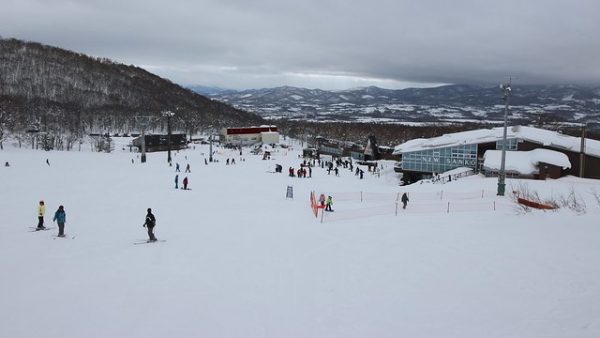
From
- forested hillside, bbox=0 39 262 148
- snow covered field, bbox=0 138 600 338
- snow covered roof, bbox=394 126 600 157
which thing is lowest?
snow covered field, bbox=0 138 600 338

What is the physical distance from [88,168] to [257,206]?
24221 mm

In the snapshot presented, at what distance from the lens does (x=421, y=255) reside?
1179 centimetres

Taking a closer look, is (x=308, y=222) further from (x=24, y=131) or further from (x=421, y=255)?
(x=24, y=131)

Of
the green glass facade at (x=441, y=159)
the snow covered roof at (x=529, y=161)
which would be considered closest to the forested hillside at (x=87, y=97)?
the green glass facade at (x=441, y=159)

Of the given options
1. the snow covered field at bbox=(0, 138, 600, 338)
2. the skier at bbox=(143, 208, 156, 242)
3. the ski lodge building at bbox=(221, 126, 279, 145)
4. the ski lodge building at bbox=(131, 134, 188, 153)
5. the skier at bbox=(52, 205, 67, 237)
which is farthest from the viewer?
the ski lodge building at bbox=(221, 126, 279, 145)

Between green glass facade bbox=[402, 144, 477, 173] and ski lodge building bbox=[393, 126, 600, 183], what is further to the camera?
green glass facade bbox=[402, 144, 477, 173]

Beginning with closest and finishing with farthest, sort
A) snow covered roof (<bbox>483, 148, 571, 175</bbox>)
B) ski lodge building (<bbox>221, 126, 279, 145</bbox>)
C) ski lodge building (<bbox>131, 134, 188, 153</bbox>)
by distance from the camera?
snow covered roof (<bbox>483, 148, 571, 175</bbox>), ski lodge building (<bbox>131, 134, 188, 153</bbox>), ski lodge building (<bbox>221, 126, 279, 145</bbox>)

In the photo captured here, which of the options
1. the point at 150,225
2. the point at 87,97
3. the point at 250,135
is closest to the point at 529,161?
the point at 150,225

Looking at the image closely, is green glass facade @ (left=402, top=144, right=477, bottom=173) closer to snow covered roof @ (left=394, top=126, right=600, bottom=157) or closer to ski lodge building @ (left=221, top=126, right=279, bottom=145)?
snow covered roof @ (left=394, top=126, right=600, bottom=157)

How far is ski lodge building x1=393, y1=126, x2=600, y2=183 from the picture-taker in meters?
32.7

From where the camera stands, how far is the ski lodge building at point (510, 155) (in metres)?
32.7

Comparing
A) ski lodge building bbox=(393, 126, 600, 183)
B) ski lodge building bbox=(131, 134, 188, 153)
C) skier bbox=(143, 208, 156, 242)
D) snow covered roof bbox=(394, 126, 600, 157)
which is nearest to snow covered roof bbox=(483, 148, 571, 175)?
ski lodge building bbox=(393, 126, 600, 183)

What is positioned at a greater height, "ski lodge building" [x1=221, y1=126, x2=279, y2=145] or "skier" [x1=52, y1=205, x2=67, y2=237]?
"ski lodge building" [x1=221, y1=126, x2=279, y2=145]

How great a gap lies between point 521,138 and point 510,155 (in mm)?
3229
